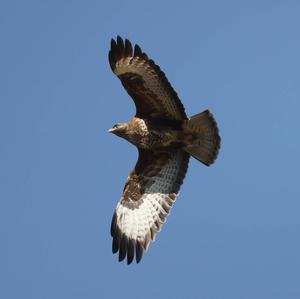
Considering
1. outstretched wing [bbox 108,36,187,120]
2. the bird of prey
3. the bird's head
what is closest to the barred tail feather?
the bird of prey

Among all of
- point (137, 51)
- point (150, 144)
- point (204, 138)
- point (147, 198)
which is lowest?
point (147, 198)

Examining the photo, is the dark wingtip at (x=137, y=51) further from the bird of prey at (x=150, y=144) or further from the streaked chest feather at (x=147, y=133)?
the streaked chest feather at (x=147, y=133)

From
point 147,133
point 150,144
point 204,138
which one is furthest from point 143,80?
point 204,138

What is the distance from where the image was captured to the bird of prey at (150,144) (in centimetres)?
A: 981

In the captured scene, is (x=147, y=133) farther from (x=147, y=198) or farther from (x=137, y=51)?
(x=137, y=51)

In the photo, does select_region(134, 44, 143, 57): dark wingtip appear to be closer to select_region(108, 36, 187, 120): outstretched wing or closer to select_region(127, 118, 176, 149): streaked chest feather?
select_region(108, 36, 187, 120): outstretched wing

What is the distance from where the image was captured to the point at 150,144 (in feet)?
33.7

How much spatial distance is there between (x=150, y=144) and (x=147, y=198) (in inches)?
32.3

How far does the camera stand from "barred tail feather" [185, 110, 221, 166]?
10.1 m

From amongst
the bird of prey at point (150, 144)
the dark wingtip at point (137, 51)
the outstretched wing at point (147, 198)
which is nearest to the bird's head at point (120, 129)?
the bird of prey at point (150, 144)

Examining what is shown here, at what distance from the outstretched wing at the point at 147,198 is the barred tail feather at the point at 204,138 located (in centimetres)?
28

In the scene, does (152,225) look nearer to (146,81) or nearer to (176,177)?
(176,177)

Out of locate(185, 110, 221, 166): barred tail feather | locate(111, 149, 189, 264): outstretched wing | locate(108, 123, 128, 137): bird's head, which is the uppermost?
locate(185, 110, 221, 166): barred tail feather

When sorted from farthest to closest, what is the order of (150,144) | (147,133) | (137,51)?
(150,144)
(147,133)
(137,51)
